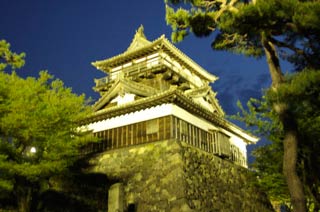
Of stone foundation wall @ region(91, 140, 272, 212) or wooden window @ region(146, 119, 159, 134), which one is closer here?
stone foundation wall @ region(91, 140, 272, 212)

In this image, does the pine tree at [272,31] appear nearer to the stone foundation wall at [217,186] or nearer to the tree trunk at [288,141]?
the tree trunk at [288,141]

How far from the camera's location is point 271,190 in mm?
17062

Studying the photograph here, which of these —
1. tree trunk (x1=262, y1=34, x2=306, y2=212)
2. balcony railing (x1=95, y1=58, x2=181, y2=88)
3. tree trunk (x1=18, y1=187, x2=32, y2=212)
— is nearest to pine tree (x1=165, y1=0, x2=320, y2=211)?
tree trunk (x1=262, y1=34, x2=306, y2=212)

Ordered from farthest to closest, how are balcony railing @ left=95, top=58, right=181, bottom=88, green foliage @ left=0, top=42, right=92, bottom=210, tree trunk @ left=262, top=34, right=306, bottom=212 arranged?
balcony railing @ left=95, top=58, right=181, bottom=88 < green foliage @ left=0, top=42, right=92, bottom=210 < tree trunk @ left=262, top=34, right=306, bottom=212

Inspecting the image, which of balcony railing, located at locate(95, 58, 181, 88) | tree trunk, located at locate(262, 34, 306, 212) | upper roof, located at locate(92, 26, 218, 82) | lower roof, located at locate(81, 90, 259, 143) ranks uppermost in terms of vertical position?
upper roof, located at locate(92, 26, 218, 82)

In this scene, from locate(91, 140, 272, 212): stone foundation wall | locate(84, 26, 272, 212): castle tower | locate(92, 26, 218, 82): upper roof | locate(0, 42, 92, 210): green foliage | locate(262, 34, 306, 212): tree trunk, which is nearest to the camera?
locate(262, 34, 306, 212): tree trunk

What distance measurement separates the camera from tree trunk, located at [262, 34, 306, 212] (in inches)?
345

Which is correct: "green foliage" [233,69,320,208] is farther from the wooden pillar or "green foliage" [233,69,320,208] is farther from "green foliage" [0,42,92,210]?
"green foliage" [0,42,92,210]

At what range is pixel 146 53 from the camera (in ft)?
84.6

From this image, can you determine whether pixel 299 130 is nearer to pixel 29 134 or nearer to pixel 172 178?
pixel 172 178

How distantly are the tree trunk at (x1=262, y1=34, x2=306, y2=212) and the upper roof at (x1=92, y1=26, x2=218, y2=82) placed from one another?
14.3 meters

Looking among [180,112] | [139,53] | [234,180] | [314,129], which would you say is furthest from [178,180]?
[139,53]

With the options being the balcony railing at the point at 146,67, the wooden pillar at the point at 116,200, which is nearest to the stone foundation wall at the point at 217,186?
the wooden pillar at the point at 116,200

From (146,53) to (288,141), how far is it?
1772 centimetres
